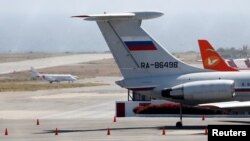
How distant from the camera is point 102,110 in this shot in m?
64.4

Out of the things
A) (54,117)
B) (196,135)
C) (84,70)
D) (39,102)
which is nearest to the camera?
(196,135)

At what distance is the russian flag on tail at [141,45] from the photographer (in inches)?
1786

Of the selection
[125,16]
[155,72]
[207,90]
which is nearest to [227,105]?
[207,90]

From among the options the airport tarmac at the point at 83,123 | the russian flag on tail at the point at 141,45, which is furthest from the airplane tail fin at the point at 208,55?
the russian flag on tail at the point at 141,45

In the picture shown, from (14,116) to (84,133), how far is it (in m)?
16.8

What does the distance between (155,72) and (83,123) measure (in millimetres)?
6876

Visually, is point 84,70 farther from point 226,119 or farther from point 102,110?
point 226,119

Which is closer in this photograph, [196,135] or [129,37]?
[196,135]

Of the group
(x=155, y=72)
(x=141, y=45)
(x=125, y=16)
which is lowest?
(x=155, y=72)

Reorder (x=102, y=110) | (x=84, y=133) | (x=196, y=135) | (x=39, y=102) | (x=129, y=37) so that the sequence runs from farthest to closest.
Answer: (x=39, y=102) → (x=102, y=110) → (x=129, y=37) → (x=84, y=133) → (x=196, y=135)

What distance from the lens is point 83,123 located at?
50125mm

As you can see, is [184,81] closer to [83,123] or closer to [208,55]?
[83,123]

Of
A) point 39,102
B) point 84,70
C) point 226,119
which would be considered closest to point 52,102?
point 39,102

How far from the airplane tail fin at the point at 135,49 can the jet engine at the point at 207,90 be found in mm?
1587
